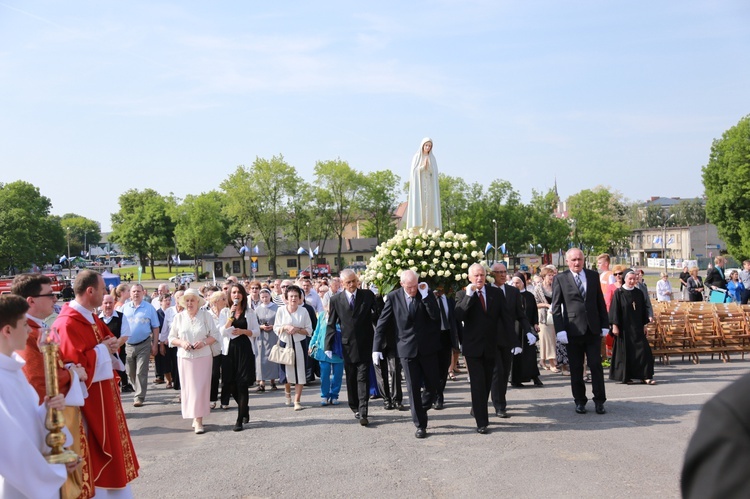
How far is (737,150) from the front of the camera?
53.9 meters

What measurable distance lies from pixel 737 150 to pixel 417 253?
2039 inches

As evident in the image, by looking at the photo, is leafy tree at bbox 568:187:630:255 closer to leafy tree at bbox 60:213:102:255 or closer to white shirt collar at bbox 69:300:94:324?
white shirt collar at bbox 69:300:94:324

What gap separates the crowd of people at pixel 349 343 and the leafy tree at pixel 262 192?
6751 cm

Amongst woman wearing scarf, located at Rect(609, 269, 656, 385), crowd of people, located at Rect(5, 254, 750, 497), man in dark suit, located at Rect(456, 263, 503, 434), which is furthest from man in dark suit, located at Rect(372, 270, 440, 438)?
woman wearing scarf, located at Rect(609, 269, 656, 385)

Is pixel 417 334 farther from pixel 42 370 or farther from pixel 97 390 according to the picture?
pixel 42 370

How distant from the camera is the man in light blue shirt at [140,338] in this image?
12.6 meters

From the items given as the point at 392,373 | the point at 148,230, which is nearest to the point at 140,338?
the point at 392,373

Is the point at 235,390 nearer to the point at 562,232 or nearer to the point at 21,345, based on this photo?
the point at 21,345

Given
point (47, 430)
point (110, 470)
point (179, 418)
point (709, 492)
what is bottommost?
point (179, 418)

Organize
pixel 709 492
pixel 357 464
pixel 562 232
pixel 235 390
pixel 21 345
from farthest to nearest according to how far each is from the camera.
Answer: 1. pixel 562 232
2. pixel 235 390
3. pixel 357 464
4. pixel 21 345
5. pixel 709 492

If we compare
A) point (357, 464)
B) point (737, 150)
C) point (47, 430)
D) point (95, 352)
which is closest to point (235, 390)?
point (357, 464)

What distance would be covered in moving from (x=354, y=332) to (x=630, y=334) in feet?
17.3

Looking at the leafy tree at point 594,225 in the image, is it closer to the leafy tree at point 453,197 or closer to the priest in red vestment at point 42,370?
the leafy tree at point 453,197

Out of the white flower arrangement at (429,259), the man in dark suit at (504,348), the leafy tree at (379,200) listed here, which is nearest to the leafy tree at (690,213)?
the leafy tree at (379,200)
